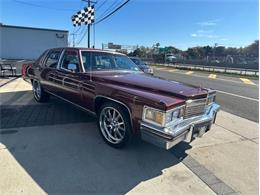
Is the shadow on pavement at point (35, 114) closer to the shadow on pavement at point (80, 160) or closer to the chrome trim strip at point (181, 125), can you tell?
the shadow on pavement at point (80, 160)

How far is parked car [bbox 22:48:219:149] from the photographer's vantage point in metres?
2.94

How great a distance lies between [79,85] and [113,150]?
56.6 inches

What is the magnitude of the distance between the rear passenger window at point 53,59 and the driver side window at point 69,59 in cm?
37

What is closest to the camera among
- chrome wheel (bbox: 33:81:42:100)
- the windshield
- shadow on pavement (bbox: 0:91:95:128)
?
the windshield

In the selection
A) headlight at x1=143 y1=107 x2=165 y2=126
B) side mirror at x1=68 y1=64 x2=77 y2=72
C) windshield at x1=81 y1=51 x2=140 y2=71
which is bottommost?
headlight at x1=143 y1=107 x2=165 y2=126

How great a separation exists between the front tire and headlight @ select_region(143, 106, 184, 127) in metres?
0.44

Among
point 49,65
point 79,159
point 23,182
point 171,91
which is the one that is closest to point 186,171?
point 171,91

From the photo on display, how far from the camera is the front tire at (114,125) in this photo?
3396 mm

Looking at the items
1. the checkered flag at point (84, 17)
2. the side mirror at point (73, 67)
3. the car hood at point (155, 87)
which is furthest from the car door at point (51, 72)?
the checkered flag at point (84, 17)

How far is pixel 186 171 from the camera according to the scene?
3117 millimetres

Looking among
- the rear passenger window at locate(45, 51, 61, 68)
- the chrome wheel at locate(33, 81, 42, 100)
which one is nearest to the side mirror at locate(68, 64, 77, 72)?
the rear passenger window at locate(45, 51, 61, 68)

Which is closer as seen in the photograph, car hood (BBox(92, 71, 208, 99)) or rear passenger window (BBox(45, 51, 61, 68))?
car hood (BBox(92, 71, 208, 99))

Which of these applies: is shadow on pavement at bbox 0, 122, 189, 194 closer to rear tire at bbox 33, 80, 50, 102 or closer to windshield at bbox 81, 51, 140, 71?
windshield at bbox 81, 51, 140, 71

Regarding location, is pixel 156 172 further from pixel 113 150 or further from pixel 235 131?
pixel 235 131
